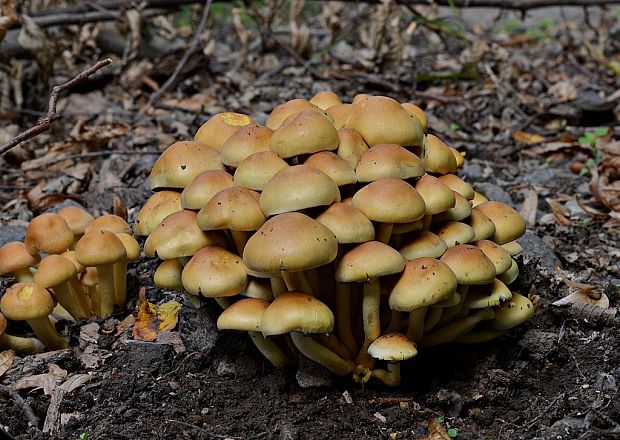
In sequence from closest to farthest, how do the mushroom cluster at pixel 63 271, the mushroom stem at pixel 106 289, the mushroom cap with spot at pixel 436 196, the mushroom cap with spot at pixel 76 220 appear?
the mushroom cap with spot at pixel 436 196
the mushroom cluster at pixel 63 271
the mushroom stem at pixel 106 289
the mushroom cap with spot at pixel 76 220

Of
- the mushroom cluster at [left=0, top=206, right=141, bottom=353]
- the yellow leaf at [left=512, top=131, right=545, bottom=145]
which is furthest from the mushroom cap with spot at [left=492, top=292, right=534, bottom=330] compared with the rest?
the yellow leaf at [left=512, top=131, right=545, bottom=145]

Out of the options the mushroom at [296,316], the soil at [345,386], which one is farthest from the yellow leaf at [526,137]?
the mushroom at [296,316]

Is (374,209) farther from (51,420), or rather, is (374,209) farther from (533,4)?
(533,4)

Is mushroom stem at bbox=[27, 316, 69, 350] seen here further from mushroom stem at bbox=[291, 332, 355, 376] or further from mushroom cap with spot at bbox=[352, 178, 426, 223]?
mushroom cap with spot at bbox=[352, 178, 426, 223]

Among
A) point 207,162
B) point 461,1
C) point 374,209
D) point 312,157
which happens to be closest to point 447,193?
point 374,209

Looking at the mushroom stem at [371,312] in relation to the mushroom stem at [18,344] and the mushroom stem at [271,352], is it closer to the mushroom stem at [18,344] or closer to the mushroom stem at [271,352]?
the mushroom stem at [271,352]
